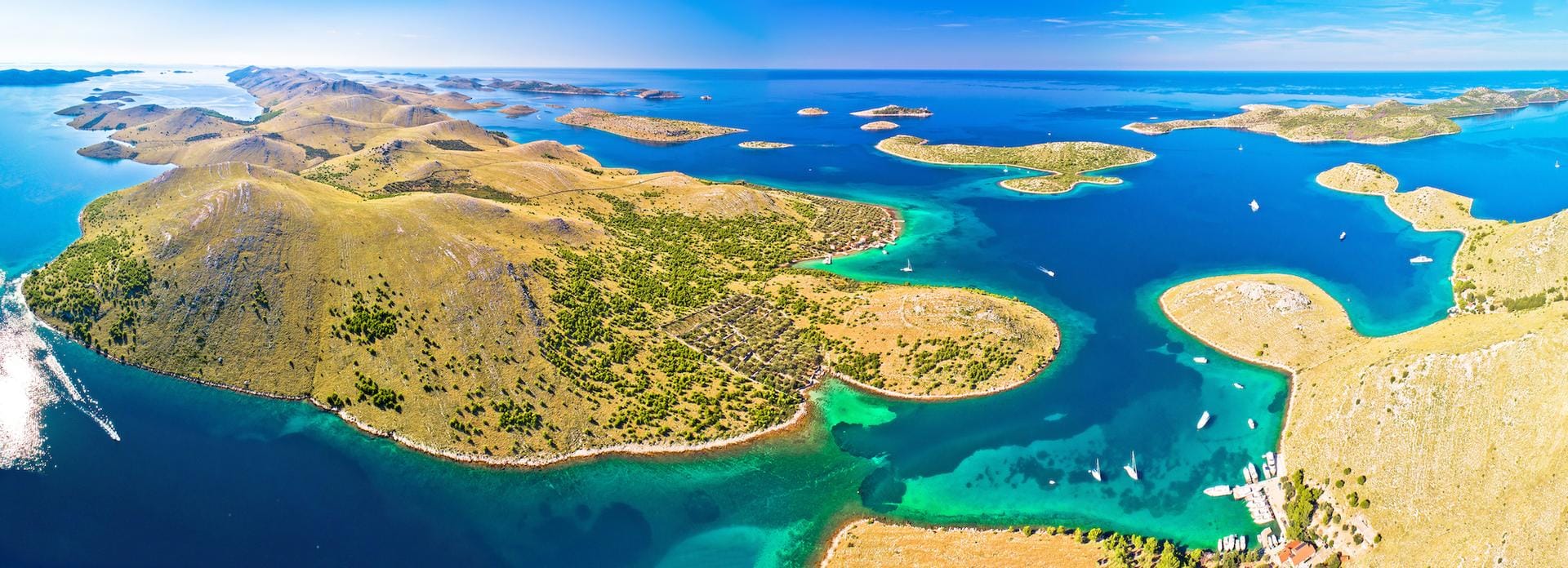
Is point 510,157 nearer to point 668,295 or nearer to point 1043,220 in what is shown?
point 668,295

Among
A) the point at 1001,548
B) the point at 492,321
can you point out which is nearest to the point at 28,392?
the point at 492,321

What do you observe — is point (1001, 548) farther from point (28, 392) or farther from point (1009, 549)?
point (28, 392)

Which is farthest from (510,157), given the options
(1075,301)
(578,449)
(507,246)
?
(1075,301)

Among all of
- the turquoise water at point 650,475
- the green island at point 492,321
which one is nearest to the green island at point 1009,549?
the turquoise water at point 650,475

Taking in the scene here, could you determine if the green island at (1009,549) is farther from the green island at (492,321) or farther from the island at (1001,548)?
the green island at (492,321)

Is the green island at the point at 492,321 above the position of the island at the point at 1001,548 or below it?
above
